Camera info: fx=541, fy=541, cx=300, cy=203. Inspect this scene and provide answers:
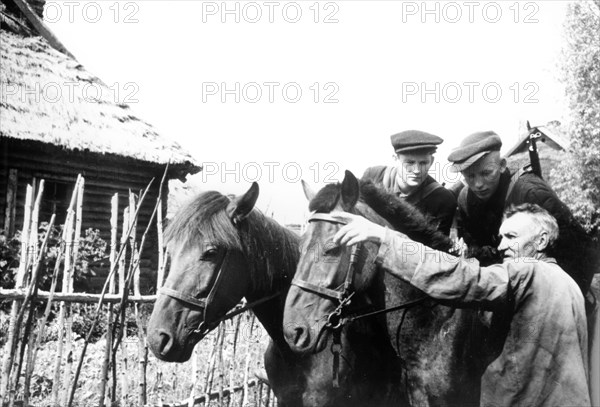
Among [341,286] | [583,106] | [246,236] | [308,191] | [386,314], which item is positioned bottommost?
[386,314]

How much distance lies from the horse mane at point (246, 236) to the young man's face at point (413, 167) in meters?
1.06

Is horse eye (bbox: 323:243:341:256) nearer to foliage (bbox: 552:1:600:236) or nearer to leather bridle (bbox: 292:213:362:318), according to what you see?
leather bridle (bbox: 292:213:362:318)

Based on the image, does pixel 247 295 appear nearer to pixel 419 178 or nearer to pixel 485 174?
pixel 419 178

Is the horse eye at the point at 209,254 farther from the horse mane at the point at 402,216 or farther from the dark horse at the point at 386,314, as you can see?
the horse mane at the point at 402,216

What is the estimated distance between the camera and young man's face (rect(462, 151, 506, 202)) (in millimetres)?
4332

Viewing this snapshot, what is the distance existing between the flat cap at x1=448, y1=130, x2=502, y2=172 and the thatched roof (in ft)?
29.2

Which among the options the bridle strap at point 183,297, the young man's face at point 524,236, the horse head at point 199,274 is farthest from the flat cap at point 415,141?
the bridle strap at point 183,297

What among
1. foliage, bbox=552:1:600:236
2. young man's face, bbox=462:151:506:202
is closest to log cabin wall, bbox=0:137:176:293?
young man's face, bbox=462:151:506:202

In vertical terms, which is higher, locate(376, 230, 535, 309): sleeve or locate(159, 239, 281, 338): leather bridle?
locate(376, 230, 535, 309): sleeve

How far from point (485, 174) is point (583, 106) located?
50.0 feet

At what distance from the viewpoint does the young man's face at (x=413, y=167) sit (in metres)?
4.39

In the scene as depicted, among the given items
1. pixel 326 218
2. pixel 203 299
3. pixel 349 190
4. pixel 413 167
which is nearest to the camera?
A: pixel 326 218

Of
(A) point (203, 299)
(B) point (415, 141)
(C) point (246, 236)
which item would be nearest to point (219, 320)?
(A) point (203, 299)

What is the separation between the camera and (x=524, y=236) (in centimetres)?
277
